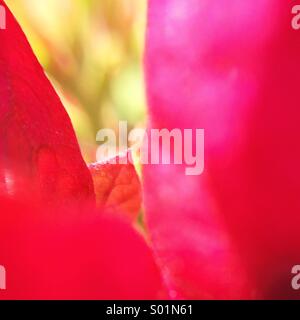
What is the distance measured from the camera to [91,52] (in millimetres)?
336

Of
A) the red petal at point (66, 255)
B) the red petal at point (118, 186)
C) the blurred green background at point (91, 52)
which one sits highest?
the blurred green background at point (91, 52)

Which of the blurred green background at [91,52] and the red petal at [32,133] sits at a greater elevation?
the blurred green background at [91,52]

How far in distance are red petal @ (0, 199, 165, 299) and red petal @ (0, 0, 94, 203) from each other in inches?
0.6

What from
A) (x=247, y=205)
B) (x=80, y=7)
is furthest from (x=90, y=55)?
(x=247, y=205)

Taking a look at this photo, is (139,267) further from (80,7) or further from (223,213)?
(80,7)

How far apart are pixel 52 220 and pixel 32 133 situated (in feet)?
0.18

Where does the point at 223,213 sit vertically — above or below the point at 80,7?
below

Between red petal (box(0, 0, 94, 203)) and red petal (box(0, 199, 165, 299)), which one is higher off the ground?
red petal (box(0, 0, 94, 203))

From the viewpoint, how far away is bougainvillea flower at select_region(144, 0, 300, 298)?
31cm

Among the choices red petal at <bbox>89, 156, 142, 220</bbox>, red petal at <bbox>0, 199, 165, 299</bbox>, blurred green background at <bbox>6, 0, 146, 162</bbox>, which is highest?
blurred green background at <bbox>6, 0, 146, 162</bbox>

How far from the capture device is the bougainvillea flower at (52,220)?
322mm

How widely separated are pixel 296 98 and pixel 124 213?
126mm

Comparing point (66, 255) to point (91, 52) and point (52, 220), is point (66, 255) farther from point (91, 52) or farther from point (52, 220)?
point (91, 52)

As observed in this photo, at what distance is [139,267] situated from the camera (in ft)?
1.06
